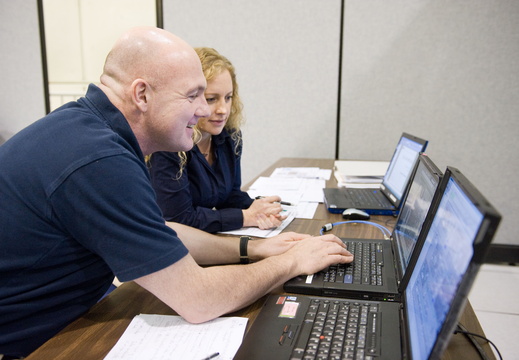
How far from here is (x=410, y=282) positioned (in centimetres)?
78

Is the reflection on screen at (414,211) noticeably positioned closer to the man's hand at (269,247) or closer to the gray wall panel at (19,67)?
the man's hand at (269,247)

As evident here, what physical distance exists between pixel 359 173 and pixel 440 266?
1.49m

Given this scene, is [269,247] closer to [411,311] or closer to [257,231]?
[257,231]

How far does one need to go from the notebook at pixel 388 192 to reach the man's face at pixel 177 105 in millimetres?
679

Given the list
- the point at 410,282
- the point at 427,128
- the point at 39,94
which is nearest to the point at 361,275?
the point at 410,282

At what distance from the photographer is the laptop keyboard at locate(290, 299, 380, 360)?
2.12 ft

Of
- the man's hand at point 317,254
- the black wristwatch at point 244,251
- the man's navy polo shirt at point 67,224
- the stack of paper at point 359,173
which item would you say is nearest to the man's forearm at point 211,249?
the black wristwatch at point 244,251

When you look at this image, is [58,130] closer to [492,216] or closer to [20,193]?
[20,193]

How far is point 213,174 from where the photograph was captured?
4.93 ft

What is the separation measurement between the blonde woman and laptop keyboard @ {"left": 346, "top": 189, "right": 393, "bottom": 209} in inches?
12.3

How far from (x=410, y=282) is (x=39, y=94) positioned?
10.2ft

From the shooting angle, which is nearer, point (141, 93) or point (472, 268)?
point (472, 268)

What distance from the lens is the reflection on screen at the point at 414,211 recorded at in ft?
2.86

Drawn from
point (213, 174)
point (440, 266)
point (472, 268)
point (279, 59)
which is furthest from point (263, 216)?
point (279, 59)
